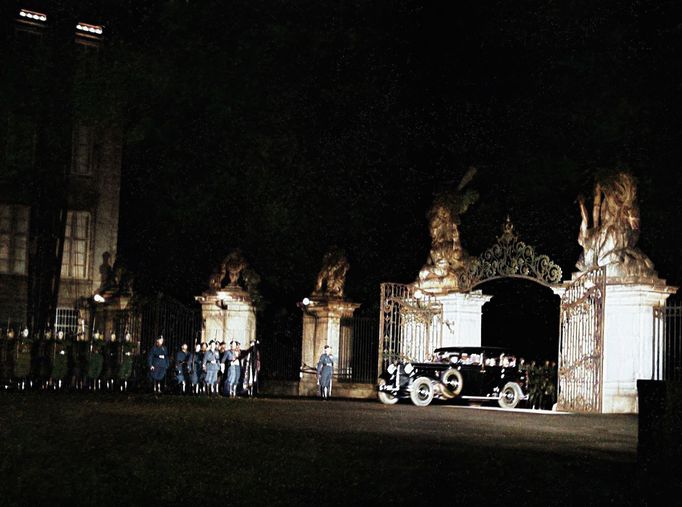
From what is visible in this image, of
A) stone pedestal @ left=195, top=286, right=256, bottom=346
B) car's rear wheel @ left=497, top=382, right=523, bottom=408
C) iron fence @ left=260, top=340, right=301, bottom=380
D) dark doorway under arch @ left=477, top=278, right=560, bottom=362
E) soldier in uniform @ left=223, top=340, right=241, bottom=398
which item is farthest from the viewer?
dark doorway under arch @ left=477, top=278, right=560, bottom=362

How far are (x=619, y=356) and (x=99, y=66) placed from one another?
22.9 metres

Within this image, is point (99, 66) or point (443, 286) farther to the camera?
point (99, 66)

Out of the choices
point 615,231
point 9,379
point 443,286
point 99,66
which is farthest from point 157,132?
point 615,231

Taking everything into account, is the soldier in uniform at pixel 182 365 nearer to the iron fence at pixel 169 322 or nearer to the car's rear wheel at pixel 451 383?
the iron fence at pixel 169 322

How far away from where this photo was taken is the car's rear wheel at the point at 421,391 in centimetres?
2856

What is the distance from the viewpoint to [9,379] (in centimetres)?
3183

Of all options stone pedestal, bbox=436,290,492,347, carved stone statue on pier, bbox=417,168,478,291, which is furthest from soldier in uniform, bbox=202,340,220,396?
stone pedestal, bbox=436,290,492,347

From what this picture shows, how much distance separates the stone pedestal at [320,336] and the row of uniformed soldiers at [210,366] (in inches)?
55.2

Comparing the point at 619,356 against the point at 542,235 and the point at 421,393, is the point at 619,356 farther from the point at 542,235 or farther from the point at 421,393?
the point at 542,235

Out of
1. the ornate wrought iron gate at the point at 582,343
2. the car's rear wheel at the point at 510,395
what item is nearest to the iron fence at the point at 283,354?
the car's rear wheel at the point at 510,395

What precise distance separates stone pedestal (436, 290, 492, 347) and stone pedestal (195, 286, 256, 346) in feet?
20.4

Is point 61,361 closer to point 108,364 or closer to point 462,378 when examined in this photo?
point 108,364

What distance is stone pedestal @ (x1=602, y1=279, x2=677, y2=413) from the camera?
80.7 ft

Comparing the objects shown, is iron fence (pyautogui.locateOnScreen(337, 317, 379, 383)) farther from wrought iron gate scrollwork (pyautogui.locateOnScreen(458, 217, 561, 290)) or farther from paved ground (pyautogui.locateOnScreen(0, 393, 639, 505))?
paved ground (pyautogui.locateOnScreen(0, 393, 639, 505))
